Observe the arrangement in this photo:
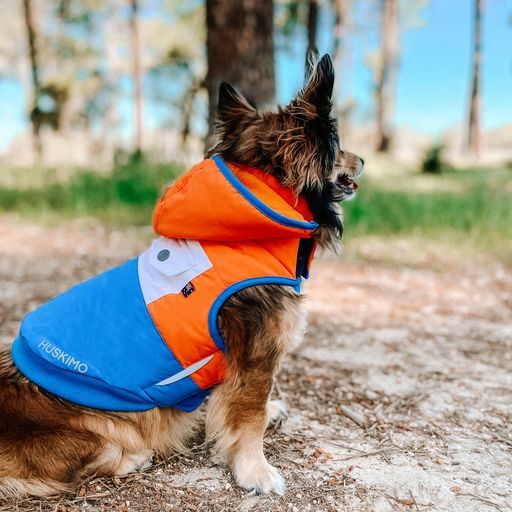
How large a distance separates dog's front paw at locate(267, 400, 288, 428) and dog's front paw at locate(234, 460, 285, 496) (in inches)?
19.2

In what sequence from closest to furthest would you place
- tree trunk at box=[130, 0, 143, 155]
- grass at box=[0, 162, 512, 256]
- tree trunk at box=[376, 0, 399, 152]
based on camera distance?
grass at box=[0, 162, 512, 256]
tree trunk at box=[130, 0, 143, 155]
tree trunk at box=[376, 0, 399, 152]

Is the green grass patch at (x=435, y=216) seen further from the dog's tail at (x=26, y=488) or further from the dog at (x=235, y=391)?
the dog's tail at (x=26, y=488)

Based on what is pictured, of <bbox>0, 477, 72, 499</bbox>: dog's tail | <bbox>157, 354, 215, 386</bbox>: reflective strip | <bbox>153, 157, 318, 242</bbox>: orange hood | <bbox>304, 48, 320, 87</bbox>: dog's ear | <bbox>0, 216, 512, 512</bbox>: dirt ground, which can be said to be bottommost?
<bbox>0, 216, 512, 512</bbox>: dirt ground

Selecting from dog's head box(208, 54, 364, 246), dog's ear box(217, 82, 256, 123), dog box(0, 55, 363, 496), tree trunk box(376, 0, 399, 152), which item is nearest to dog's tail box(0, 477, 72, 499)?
dog box(0, 55, 363, 496)

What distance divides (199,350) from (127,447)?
1.86 ft

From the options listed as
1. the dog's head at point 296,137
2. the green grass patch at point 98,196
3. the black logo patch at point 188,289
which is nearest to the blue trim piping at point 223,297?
the black logo patch at point 188,289

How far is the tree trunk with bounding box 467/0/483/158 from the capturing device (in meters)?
22.8

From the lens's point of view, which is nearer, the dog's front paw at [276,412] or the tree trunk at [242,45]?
the dog's front paw at [276,412]

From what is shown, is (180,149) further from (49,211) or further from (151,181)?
(49,211)

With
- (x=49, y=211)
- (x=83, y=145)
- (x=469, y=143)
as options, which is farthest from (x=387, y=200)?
(x=469, y=143)

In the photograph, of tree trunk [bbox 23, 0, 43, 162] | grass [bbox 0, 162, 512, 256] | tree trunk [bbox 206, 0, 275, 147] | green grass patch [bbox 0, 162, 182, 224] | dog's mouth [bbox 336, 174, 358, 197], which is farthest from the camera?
tree trunk [bbox 23, 0, 43, 162]

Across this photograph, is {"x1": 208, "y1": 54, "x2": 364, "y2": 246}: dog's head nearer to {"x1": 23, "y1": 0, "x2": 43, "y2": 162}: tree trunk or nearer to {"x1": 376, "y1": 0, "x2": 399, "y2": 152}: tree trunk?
{"x1": 23, "y1": 0, "x2": 43, "y2": 162}: tree trunk

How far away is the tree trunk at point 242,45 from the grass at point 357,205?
240 centimetres

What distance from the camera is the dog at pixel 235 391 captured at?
6.85 ft
